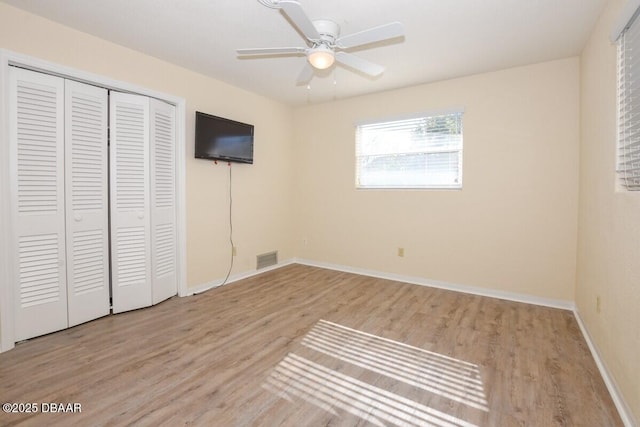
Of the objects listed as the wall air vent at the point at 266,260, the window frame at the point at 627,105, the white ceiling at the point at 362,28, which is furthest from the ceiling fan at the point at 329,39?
the wall air vent at the point at 266,260

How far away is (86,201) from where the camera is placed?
2.81 m

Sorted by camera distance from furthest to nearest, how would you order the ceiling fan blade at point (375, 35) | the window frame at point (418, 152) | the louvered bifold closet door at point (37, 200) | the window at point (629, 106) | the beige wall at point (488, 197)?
the window frame at point (418, 152) < the beige wall at point (488, 197) < the louvered bifold closet door at point (37, 200) < the ceiling fan blade at point (375, 35) < the window at point (629, 106)

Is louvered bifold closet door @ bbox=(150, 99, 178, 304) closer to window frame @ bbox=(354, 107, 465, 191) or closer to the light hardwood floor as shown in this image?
the light hardwood floor

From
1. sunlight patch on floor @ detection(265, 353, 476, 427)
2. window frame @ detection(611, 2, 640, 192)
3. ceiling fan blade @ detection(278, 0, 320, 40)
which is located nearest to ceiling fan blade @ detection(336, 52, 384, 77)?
ceiling fan blade @ detection(278, 0, 320, 40)

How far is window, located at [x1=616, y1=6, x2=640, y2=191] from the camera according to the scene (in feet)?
5.66

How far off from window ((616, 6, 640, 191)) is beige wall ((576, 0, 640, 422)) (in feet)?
0.30

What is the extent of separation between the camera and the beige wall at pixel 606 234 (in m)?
1.67

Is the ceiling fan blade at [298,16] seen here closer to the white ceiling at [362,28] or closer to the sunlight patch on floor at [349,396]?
the white ceiling at [362,28]

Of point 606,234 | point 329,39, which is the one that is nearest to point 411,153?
point 329,39

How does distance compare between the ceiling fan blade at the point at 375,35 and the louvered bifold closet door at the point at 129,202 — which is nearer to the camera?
the ceiling fan blade at the point at 375,35

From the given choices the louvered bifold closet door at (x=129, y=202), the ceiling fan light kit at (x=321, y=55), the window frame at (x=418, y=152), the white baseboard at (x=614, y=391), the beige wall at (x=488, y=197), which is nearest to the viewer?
the white baseboard at (x=614, y=391)

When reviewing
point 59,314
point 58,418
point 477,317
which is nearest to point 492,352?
point 477,317

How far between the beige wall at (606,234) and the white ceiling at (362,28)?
36 cm

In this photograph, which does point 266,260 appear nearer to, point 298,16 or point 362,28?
point 362,28
